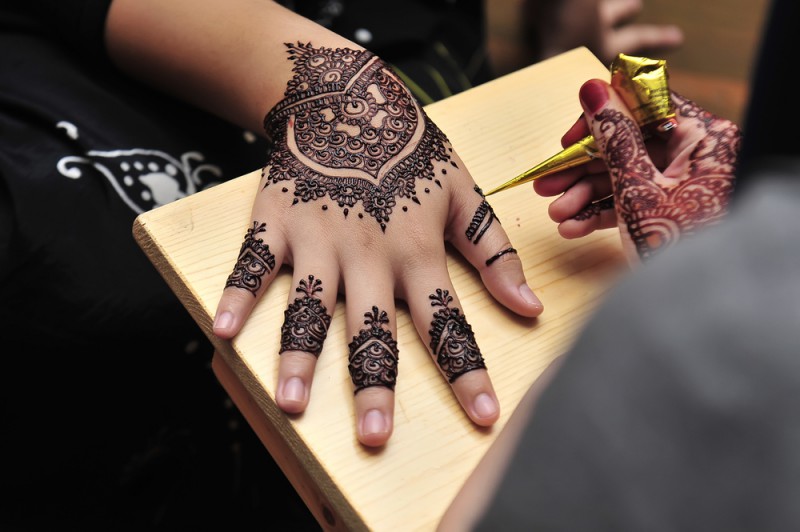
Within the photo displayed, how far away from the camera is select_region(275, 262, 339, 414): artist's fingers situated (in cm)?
54

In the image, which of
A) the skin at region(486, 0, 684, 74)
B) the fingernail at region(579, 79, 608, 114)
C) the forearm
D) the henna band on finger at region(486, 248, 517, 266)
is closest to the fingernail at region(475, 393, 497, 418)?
the henna band on finger at region(486, 248, 517, 266)

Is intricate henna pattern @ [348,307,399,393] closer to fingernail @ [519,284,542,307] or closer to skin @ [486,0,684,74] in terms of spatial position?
fingernail @ [519,284,542,307]

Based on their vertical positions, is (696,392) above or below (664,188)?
above

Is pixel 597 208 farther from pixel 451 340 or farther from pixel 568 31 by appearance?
pixel 568 31

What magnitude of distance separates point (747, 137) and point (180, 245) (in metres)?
0.48

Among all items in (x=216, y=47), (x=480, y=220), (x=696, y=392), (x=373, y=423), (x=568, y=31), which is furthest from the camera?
(x=568, y=31)

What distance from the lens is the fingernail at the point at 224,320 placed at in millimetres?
572

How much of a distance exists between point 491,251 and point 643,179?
0.43 ft

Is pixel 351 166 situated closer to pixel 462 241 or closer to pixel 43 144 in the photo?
pixel 462 241

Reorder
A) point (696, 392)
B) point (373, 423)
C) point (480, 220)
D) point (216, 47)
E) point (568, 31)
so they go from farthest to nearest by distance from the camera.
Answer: point (568, 31) → point (216, 47) → point (480, 220) → point (373, 423) → point (696, 392)

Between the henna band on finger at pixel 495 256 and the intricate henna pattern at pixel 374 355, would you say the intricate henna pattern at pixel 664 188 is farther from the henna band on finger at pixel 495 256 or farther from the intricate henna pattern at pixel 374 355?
the intricate henna pattern at pixel 374 355

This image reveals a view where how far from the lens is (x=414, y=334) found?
1.97 ft

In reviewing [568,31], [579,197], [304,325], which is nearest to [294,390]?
[304,325]

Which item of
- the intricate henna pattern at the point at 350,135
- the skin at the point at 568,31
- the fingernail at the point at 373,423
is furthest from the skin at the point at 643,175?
the skin at the point at 568,31
